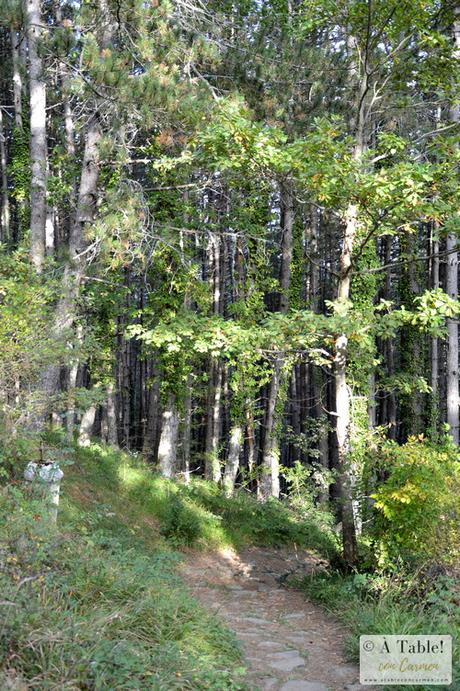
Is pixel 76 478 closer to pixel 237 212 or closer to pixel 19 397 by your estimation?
pixel 19 397

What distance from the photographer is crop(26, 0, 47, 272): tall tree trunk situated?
902cm

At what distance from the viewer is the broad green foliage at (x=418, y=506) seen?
5602 millimetres

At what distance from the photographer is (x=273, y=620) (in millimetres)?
6148

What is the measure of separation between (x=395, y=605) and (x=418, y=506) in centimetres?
96

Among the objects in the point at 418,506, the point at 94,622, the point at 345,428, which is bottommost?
the point at 94,622

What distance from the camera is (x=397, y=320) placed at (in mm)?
6785

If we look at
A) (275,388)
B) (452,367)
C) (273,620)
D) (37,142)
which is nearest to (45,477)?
(273,620)

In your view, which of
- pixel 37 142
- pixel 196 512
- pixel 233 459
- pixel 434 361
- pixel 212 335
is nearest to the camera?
pixel 212 335

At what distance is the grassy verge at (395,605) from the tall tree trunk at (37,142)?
6280 millimetres

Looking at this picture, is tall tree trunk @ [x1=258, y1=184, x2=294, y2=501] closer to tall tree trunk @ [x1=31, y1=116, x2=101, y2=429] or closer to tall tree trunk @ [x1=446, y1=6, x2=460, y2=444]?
tall tree trunk @ [x1=446, y1=6, x2=460, y2=444]

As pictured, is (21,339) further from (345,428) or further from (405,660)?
(405,660)

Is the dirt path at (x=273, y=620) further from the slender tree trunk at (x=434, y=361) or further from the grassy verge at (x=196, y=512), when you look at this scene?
the slender tree trunk at (x=434, y=361)

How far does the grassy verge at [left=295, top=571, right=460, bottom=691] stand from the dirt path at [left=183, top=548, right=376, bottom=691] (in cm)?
19

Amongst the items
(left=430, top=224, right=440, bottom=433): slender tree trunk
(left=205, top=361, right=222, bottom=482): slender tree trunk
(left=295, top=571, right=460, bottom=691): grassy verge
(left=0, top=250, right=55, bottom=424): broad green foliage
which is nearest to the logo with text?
(left=295, top=571, right=460, bottom=691): grassy verge
